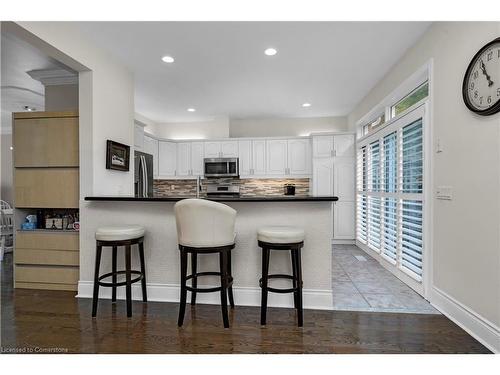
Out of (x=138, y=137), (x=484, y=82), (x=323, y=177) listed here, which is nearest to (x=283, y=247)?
(x=484, y=82)

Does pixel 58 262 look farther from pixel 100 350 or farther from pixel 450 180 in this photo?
pixel 450 180

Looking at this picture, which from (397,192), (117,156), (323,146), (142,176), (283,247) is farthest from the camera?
(323,146)

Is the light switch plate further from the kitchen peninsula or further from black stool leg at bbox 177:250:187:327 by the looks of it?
black stool leg at bbox 177:250:187:327

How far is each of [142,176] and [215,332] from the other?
8.75 feet

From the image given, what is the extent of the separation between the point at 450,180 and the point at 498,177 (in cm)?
49

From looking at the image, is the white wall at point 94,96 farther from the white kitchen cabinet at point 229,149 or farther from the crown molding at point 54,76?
the white kitchen cabinet at point 229,149

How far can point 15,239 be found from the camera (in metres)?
2.87

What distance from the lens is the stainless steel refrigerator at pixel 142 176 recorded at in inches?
149

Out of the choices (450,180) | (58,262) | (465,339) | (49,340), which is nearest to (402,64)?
(450,180)

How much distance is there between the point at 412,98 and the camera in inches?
122

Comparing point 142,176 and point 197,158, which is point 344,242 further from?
point 142,176

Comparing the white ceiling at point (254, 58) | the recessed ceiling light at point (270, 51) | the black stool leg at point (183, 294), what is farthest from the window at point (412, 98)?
the black stool leg at point (183, 294)

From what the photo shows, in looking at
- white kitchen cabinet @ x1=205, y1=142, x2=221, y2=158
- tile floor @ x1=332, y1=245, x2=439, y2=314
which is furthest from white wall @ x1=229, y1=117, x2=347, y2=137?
tile floor @ x1=332, y1=245, x2=439, y2=314

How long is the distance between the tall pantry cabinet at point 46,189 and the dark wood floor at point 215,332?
0.43m
